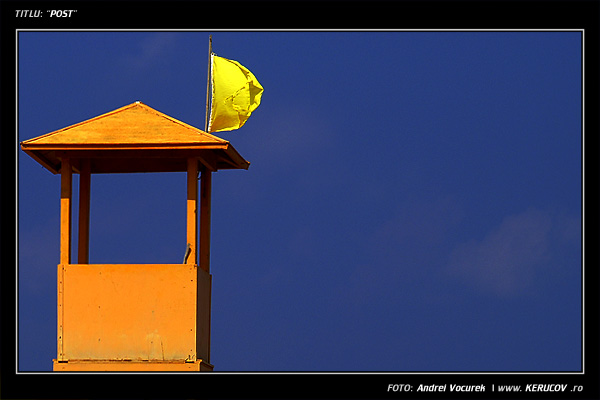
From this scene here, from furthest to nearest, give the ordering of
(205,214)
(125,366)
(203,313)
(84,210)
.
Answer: (205,214), (84,210), (203,313), (125,366)

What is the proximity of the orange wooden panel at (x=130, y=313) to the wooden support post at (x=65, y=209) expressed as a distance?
1.02 feet

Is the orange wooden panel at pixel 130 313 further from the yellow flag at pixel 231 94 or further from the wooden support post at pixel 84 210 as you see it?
the yellow flag at pixel 231 94

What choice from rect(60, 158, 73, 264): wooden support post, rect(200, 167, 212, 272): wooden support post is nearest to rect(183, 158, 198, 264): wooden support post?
rect(200, 167, 212, 272): wooden support post

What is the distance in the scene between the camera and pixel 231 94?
1988cm

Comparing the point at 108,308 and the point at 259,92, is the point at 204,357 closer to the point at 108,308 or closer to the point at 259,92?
the point at 108,308

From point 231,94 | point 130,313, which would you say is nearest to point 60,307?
point 130,313

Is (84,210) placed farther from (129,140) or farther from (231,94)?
(231,94)

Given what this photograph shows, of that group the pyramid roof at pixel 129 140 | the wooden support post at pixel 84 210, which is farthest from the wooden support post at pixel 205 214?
the wooden support post at pixel 84 210

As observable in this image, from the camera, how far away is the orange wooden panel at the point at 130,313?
59.8 ft

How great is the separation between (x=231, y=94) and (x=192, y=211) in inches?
83.5

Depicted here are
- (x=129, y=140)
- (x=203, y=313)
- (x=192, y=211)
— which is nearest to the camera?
(x=129, y=140)

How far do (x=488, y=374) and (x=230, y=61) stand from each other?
6280 millimetres

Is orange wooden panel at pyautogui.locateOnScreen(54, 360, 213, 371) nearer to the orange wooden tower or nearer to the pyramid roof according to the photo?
the orange wooden tower

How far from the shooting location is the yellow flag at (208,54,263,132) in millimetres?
19750
